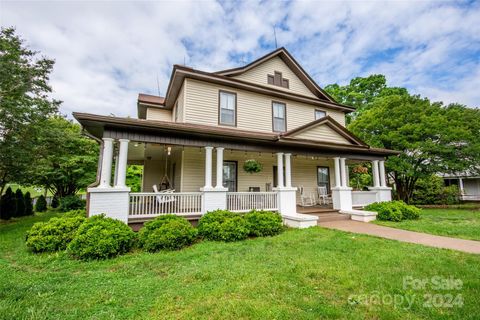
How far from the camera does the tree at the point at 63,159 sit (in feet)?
38.3

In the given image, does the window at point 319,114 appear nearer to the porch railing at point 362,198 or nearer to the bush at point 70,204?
the porch railing at point 362,198

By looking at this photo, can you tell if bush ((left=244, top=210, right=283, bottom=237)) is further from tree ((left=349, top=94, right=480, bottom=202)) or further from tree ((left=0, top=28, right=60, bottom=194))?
tree ((left=349, top=94, right=480, bottom=202))

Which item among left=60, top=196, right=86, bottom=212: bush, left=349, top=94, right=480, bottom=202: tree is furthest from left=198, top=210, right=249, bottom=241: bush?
left=349, top=94, right=480, bottom=202: tree

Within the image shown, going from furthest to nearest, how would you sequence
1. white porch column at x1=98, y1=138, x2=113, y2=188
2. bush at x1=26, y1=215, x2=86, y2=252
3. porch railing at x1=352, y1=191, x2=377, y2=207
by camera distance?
porch railing at x1=352, y1=191, x2=377, y2=207 < white porch column at x1=98, y1=138, x2=113, y2=188 < bush at x1=26, y1=215, x2=86, y2=252

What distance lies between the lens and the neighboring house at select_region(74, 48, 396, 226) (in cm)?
719

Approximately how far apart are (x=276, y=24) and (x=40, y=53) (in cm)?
1351

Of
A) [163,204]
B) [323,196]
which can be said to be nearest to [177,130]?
[163,204]

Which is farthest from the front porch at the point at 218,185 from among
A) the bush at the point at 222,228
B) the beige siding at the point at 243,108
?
the beige siding at the point at 243,108

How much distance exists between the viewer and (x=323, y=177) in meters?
Answer: 13.6

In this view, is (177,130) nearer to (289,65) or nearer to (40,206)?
(289,65)

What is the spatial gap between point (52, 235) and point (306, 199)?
10.8 m

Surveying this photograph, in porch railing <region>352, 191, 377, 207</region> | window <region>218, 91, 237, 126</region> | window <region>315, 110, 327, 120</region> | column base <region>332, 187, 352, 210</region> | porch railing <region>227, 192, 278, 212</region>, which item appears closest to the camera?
porch railing <region>227, 192, 278, 212</region>

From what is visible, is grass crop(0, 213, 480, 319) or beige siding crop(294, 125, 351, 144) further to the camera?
beige siding crop(294, 125, 351, 144)

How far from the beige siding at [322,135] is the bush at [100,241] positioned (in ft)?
24.7
